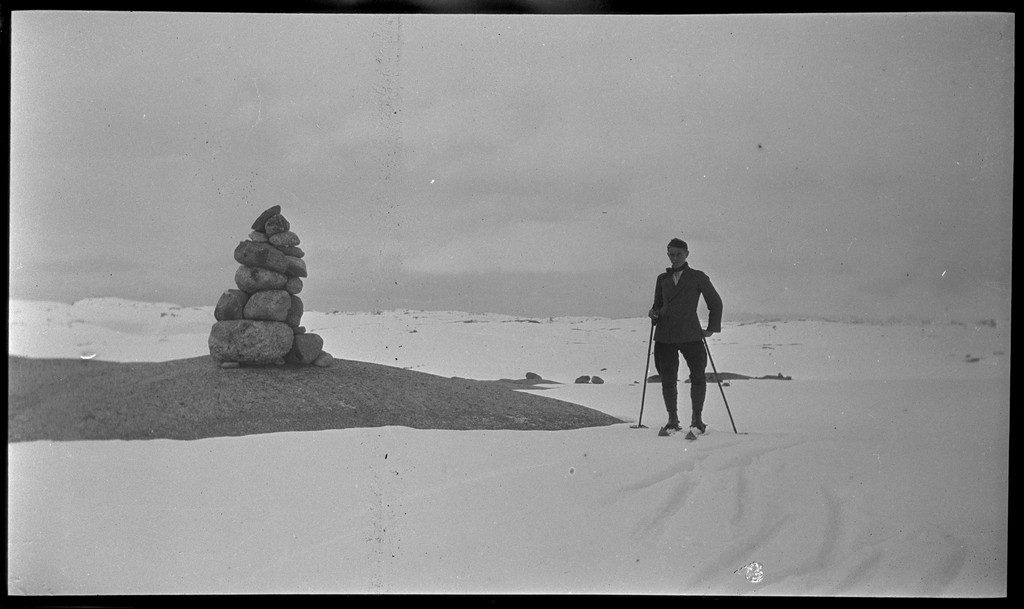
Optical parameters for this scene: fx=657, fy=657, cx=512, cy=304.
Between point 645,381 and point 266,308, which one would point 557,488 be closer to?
point 645,381

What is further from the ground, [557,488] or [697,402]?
[697,402]

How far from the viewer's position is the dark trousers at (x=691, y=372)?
3.04 m

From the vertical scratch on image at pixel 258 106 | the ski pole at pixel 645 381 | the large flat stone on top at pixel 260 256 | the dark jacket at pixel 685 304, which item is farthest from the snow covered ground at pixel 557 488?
the vertical scratch on image at pixel 258 106

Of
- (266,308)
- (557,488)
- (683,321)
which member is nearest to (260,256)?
(266,308)

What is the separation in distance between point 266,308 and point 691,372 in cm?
201

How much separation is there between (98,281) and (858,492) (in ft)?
11.8

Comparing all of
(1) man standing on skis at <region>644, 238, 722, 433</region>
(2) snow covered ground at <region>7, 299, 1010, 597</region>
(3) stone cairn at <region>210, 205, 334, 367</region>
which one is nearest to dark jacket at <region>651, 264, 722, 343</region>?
(1) man standing on skis at <region>644, 238, 722, 433</region>

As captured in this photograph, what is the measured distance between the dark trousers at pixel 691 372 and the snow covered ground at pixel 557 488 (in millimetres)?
62

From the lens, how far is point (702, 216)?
305 centimetres

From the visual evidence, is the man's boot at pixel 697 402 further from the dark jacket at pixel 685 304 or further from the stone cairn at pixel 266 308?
the stone cairn at pixel 266 308

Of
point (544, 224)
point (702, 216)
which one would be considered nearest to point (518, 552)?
point (544, 224)

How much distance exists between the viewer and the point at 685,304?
304 cm

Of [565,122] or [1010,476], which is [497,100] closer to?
[565,122]

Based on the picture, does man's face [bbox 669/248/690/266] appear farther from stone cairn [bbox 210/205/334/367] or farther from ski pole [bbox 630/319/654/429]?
stone cairn [bbox 210/205/334/367]
